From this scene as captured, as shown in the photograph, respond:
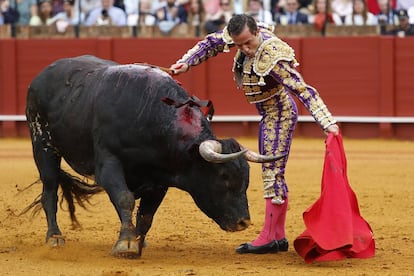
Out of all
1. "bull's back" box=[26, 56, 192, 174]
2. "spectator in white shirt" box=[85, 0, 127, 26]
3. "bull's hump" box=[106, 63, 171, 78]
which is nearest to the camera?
"bull's back" box=[26, 56, 192, 174]

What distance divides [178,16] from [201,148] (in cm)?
815

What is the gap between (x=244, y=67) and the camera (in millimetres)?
5848

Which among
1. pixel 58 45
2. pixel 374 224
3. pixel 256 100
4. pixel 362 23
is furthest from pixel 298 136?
pixel 256 100

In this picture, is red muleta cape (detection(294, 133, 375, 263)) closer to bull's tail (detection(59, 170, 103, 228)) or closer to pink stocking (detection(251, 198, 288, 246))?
pink stocking (detection(251, 198, 288, 246))

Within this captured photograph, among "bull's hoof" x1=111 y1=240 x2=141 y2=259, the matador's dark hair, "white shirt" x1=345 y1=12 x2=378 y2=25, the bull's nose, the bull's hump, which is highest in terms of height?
the matador's dark hair

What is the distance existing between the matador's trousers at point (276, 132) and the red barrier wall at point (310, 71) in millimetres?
7087

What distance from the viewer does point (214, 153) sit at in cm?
540

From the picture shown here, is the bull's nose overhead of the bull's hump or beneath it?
beneath

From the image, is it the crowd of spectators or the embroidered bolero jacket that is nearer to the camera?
the embroidered bolero jacket

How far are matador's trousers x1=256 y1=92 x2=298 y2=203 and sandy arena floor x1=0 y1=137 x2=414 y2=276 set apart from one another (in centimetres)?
44

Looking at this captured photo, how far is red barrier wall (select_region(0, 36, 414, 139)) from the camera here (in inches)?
507

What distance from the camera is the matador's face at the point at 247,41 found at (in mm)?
5566

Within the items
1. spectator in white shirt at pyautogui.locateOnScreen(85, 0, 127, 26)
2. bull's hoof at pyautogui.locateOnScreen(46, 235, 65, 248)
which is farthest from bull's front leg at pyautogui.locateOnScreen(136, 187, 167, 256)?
spectator in white shirt at pyautogui.locateOnScreen(85, 0, 127, 26)

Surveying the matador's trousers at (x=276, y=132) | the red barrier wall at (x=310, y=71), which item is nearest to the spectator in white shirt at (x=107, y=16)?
the red barrier wall at (x=310, y=71)
